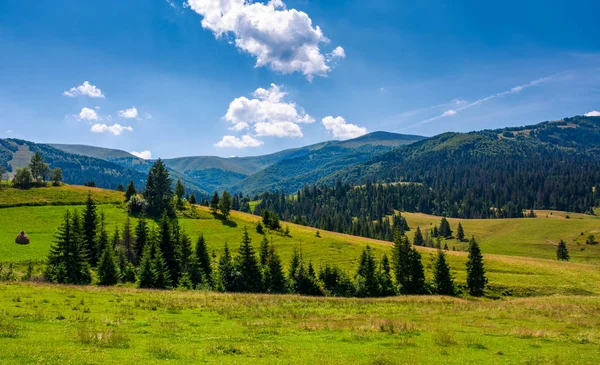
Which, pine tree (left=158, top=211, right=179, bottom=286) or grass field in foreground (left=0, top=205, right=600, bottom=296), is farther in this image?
grass field in foreground (left=0, top=205, right=600, bottom=296)

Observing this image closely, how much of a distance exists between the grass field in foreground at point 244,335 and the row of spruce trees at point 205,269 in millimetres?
20444

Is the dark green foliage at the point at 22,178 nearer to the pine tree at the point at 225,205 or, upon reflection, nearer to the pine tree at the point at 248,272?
the pine tree at the point at 225,205

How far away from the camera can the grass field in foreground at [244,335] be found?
625 inches

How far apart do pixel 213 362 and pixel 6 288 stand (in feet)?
99.6

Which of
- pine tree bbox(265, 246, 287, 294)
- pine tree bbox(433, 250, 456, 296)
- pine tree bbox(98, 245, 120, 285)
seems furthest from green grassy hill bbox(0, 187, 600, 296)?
pine tree bbox(98, 245, 120, 285)

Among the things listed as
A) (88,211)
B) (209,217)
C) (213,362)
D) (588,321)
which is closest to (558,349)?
(588,321)

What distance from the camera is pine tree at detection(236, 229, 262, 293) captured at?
209 feet

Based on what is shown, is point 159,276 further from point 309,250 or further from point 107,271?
point 309,250

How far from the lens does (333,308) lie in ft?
128

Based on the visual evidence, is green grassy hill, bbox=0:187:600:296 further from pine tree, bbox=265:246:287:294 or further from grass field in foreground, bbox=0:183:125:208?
pine tree, bbox=265:246:287:294

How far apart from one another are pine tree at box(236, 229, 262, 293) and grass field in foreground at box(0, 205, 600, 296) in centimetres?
2785

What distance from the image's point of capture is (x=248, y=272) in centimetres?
6450

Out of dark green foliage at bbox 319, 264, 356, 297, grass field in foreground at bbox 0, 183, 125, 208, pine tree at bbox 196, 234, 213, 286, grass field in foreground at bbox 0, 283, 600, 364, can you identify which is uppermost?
grass field in foreground at bbox 0, 183, 125, 208

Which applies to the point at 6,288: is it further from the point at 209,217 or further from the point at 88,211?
the point at 209,217
